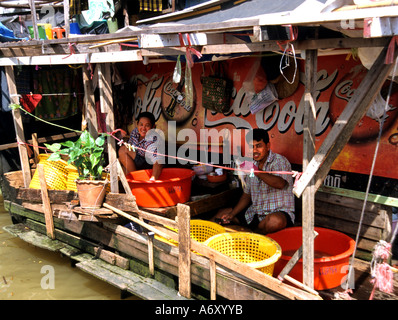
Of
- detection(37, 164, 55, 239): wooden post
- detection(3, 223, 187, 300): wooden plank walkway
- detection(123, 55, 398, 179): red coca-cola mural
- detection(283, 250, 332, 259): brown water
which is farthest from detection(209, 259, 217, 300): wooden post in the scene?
detection(37, 164, 55, 239): wooden post

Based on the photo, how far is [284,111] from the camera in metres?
5.45

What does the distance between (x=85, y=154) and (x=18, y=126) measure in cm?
222

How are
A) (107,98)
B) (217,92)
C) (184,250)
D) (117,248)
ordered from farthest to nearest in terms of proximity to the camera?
(217,92) < (117,248) < (107,98) < (184,250)

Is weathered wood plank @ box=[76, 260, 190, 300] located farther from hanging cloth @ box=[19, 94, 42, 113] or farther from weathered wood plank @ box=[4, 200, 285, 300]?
hanging cloth @ box=[19, 94, 42, 113]

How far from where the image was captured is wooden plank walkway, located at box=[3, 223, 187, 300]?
4262 mm

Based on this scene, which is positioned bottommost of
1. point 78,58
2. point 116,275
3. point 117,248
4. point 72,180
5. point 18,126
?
point 116,275

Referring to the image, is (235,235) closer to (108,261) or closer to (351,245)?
(351,245)

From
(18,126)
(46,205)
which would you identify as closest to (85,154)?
(46,205)

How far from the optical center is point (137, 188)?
5156 mm

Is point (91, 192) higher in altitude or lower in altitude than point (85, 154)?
lower

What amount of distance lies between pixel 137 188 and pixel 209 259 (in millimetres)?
1800

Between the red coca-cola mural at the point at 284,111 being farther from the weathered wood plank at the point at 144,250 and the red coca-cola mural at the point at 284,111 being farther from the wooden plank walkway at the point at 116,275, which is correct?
the wooden plank walkway at the point at 116,275

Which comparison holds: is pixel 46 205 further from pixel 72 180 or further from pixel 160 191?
pixel 160 191

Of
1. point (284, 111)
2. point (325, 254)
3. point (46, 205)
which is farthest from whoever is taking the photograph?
point (46, 205)
